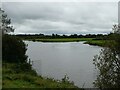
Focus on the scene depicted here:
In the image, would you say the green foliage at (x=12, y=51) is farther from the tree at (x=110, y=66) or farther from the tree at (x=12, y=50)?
the tree at (x=110, y=66)

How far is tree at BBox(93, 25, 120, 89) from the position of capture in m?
16.7

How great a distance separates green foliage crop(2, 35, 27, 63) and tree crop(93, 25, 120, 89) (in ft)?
50.5

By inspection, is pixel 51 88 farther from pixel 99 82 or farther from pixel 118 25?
pixel 118 25

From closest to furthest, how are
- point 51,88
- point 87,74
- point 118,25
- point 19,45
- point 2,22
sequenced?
point 51,88
point 118,25
point 87,74
point 19,45
point 2,22

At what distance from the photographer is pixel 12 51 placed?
31.2 meters

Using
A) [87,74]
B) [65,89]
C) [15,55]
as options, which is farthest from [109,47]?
[15,55]

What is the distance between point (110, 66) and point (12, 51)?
16439mm

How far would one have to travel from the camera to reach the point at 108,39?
17.6 m

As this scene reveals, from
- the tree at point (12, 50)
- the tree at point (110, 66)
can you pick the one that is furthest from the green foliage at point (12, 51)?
the tree at point (110, 66)

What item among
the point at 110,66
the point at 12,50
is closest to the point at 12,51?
the point at 12,50

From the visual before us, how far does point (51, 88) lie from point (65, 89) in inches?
30.2

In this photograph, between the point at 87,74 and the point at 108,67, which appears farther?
the point at 87,74

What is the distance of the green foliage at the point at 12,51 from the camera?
3112 centimetres

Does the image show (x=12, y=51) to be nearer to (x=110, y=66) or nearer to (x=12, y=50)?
(x=12, y=50)
